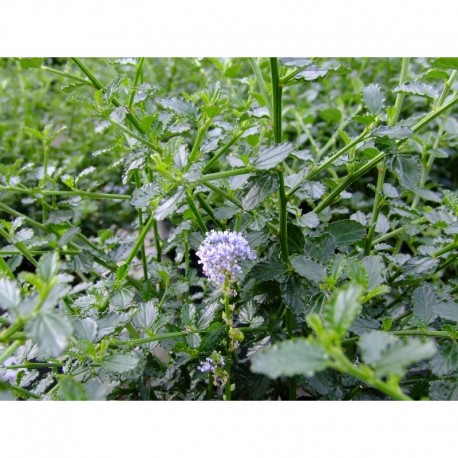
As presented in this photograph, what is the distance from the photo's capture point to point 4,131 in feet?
8.27

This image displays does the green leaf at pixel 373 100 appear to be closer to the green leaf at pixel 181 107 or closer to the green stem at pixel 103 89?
the green leaf at pixel 181 107

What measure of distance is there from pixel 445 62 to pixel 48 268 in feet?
2.46

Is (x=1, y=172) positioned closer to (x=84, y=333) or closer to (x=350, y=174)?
(x=84, y=333)

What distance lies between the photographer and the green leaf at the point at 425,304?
36.5 inches

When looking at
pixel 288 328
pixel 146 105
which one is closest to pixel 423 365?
pixel 288 328

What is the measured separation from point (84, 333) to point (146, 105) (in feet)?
1.79

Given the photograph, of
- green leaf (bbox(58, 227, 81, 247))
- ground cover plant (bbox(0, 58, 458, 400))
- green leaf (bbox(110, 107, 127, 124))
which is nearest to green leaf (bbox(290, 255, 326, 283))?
ground cover plant (bbox(0, 58, 458, 400))

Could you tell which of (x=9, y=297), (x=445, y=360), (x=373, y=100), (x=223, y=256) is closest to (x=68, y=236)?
(x=223, y=256)

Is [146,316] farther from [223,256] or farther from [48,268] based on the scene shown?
[48,268]

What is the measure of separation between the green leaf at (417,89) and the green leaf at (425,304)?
0.35 m

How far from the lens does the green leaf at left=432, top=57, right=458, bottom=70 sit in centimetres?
95

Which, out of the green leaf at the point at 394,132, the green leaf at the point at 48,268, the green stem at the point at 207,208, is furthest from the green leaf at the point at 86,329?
the green leaf at the point at 394,132

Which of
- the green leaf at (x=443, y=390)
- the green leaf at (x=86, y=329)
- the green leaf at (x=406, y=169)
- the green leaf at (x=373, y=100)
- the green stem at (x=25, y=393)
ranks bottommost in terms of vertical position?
the green stem at (x=25, y=393)

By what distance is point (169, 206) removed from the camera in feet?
2.62
